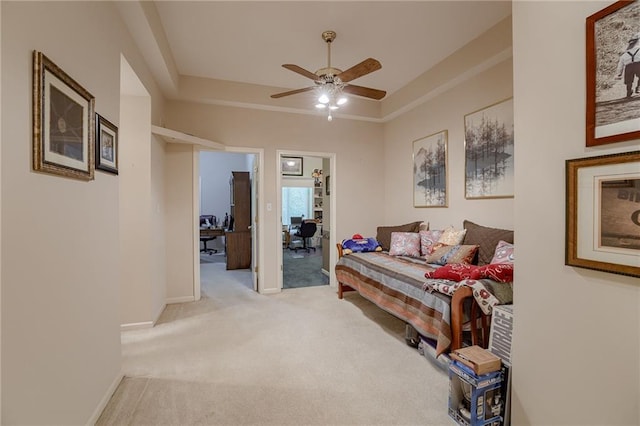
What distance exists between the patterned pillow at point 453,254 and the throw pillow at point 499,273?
0.69 m

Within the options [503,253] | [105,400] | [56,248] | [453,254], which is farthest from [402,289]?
[56,248]

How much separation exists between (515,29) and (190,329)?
345cm

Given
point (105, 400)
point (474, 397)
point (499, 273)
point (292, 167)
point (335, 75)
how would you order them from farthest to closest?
1. point (292, 167)
2. point (335, 75)
3. point (499, 273)
4. point (105, 400)
5. point (474, 397)

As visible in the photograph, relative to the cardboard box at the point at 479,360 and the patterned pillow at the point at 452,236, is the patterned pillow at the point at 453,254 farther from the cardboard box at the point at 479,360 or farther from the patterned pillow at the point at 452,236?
the cardboard box at the point at 479,360

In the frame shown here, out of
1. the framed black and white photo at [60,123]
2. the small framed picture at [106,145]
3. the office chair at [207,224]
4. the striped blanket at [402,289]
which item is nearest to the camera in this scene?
the framed black and white photo at [60,123]

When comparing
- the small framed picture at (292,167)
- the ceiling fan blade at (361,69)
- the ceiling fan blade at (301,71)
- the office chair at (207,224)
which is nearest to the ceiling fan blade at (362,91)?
the ceiling fan blade at (361,69)

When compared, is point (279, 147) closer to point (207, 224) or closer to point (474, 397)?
point (474, 397)

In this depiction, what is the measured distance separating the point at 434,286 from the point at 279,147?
9.71ft

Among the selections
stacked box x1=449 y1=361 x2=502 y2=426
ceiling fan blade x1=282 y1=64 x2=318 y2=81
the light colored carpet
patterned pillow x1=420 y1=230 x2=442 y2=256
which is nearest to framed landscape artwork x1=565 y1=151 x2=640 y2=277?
stacked box x1=449 y1=361 x2=502 y2=426

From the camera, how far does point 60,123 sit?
1.34m

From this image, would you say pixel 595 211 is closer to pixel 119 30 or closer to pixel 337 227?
pixel 119 30

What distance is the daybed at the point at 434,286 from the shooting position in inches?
78.4

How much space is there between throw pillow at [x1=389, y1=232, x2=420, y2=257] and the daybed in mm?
18

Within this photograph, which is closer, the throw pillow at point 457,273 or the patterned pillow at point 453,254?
the throw pillow at point 457,273
